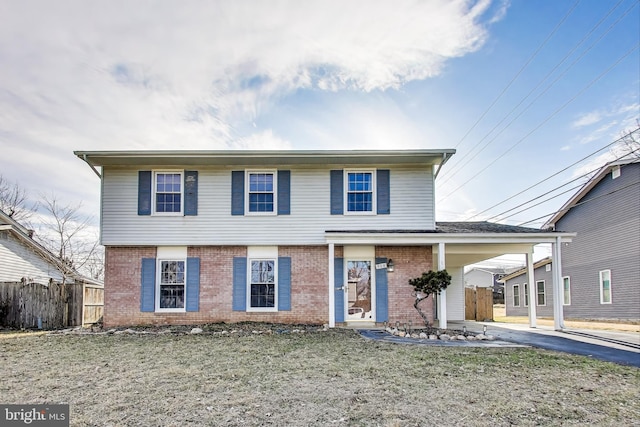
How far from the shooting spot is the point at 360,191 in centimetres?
1273

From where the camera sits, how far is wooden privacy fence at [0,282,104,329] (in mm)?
13398

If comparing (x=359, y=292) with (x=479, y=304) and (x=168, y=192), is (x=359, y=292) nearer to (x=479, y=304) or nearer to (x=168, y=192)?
(x=168, y=192)

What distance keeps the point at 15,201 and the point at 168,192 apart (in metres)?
16.8

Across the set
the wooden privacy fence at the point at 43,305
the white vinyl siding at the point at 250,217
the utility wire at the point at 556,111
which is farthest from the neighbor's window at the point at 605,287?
the wooden privacy fence at the point at 43,305

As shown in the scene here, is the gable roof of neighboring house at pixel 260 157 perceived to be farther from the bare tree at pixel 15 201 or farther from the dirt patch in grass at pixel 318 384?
the bare tree at pixel 15 201

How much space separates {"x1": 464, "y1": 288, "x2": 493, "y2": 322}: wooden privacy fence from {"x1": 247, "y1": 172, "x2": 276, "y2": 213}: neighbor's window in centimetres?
992

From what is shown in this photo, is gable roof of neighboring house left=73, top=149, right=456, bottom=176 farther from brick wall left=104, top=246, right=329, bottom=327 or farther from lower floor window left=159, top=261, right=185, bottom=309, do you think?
lower floor window left=159, top=261, right=185, bottom=309

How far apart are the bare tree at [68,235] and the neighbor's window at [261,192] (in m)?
12.1

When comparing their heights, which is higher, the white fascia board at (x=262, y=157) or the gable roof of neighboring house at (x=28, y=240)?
the white fascia board at (x=262, y=157)

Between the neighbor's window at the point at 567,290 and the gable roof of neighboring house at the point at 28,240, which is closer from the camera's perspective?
the gable roof of neighboring house at the point at 28,240

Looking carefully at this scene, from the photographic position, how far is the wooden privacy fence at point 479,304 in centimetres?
1795

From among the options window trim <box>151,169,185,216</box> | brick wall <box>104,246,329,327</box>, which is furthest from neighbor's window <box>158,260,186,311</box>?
window trim <box>151,169,185,216</box>

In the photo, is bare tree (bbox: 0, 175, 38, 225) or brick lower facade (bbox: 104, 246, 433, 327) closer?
brick lower facade (bbox: 104, 246, 433, 327)

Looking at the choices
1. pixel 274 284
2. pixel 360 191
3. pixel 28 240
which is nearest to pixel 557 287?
pixel 360 191
